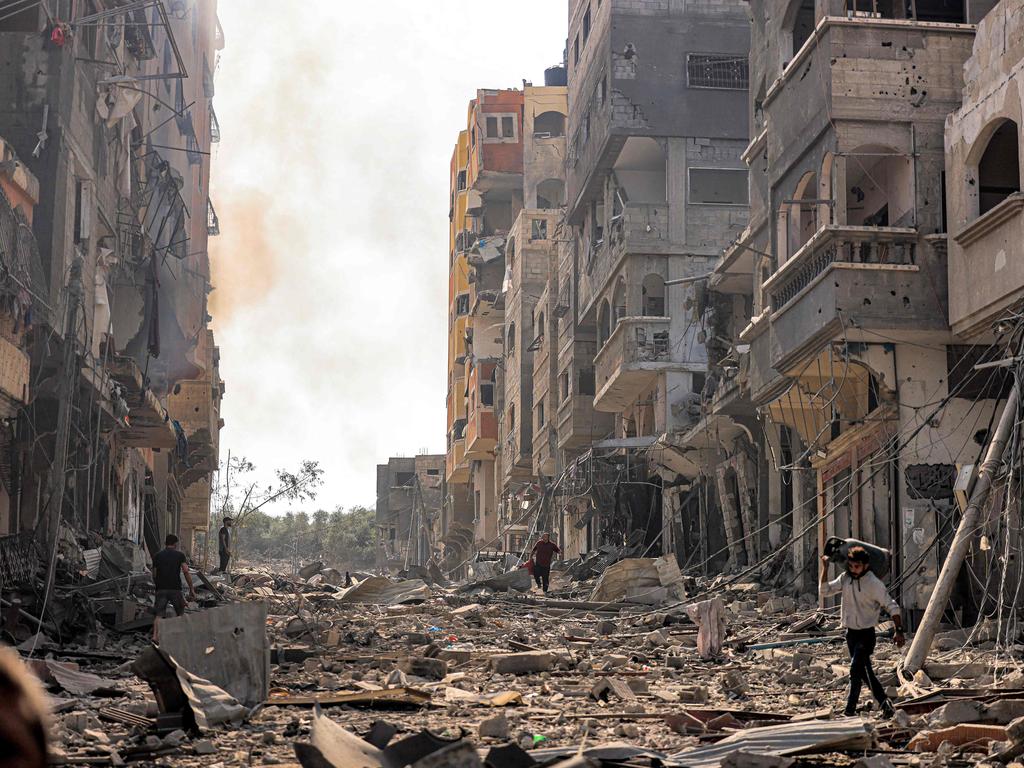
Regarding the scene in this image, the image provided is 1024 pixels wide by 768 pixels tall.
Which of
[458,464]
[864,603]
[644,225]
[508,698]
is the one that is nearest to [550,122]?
[458,464]

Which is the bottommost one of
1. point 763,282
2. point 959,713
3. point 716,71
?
point 959,713

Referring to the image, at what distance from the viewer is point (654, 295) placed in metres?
40.9

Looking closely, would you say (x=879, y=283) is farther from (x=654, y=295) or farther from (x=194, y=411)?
(x=194, y=411)

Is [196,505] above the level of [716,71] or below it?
below

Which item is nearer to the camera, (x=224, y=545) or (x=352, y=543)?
(x=224, y=545)

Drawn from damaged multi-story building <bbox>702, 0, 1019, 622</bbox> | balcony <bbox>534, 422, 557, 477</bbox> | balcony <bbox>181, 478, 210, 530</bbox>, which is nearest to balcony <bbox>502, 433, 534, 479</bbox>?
balcony <bbox>534, 422, 557, 477</bbox>

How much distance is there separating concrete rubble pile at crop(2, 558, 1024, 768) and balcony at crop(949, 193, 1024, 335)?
4.13 meters

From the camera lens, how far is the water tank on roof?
7131 cm

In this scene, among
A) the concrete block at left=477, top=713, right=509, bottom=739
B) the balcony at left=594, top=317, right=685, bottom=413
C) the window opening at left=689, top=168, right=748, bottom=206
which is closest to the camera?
Answer: the concrete block at left=477, top=713, right=509, bottom=739

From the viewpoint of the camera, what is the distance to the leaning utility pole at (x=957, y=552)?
12953 mm

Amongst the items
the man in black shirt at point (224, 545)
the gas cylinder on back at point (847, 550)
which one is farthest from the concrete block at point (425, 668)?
the man in black shirt at point (224, 545)

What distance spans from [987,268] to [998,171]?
1.74 meters

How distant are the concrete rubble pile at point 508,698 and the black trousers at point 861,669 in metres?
0.16

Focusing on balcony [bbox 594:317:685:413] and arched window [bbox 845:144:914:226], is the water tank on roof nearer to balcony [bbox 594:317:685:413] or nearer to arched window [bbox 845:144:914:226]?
balcony [bbox 594:317:685:413]
